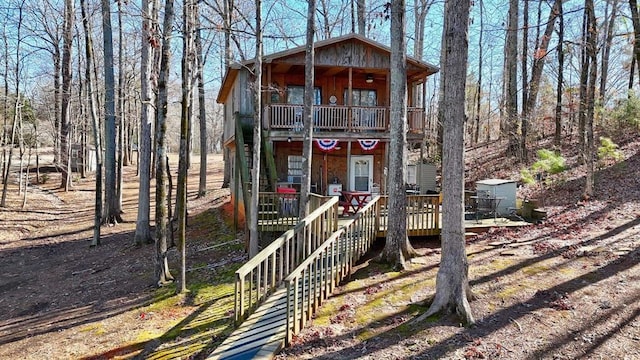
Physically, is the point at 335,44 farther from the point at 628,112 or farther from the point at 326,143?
the point at 628,112

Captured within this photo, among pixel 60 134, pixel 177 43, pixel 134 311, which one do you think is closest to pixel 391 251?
pixel 134 311

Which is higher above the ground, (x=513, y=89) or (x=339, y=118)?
(x=513, y=89)

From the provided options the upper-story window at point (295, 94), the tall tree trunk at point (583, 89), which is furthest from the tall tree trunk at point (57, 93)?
the tall tree trunk at point (583, 89)

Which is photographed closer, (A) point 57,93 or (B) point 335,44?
(B) point 335,44

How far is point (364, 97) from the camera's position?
16906 millimetres

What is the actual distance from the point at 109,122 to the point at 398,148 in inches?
485

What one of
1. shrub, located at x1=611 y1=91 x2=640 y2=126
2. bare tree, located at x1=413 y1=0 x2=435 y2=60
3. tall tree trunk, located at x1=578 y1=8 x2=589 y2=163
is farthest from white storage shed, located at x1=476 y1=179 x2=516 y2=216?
bare tree, located at x1=413 y1=0 x2=435 y2=60

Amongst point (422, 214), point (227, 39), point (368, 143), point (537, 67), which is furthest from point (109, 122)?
point (537, 67)

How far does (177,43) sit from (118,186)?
6.92m

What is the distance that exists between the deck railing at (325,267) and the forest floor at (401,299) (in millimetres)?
228

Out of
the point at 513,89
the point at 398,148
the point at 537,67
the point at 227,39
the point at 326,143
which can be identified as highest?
the point at 227,39

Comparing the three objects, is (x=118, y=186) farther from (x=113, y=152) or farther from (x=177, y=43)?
(x=177, y=43)

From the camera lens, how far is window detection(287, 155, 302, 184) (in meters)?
16.0

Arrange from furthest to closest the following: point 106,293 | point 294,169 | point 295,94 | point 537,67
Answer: point 537,67
point 295,94
point 294,169
point 106,293
